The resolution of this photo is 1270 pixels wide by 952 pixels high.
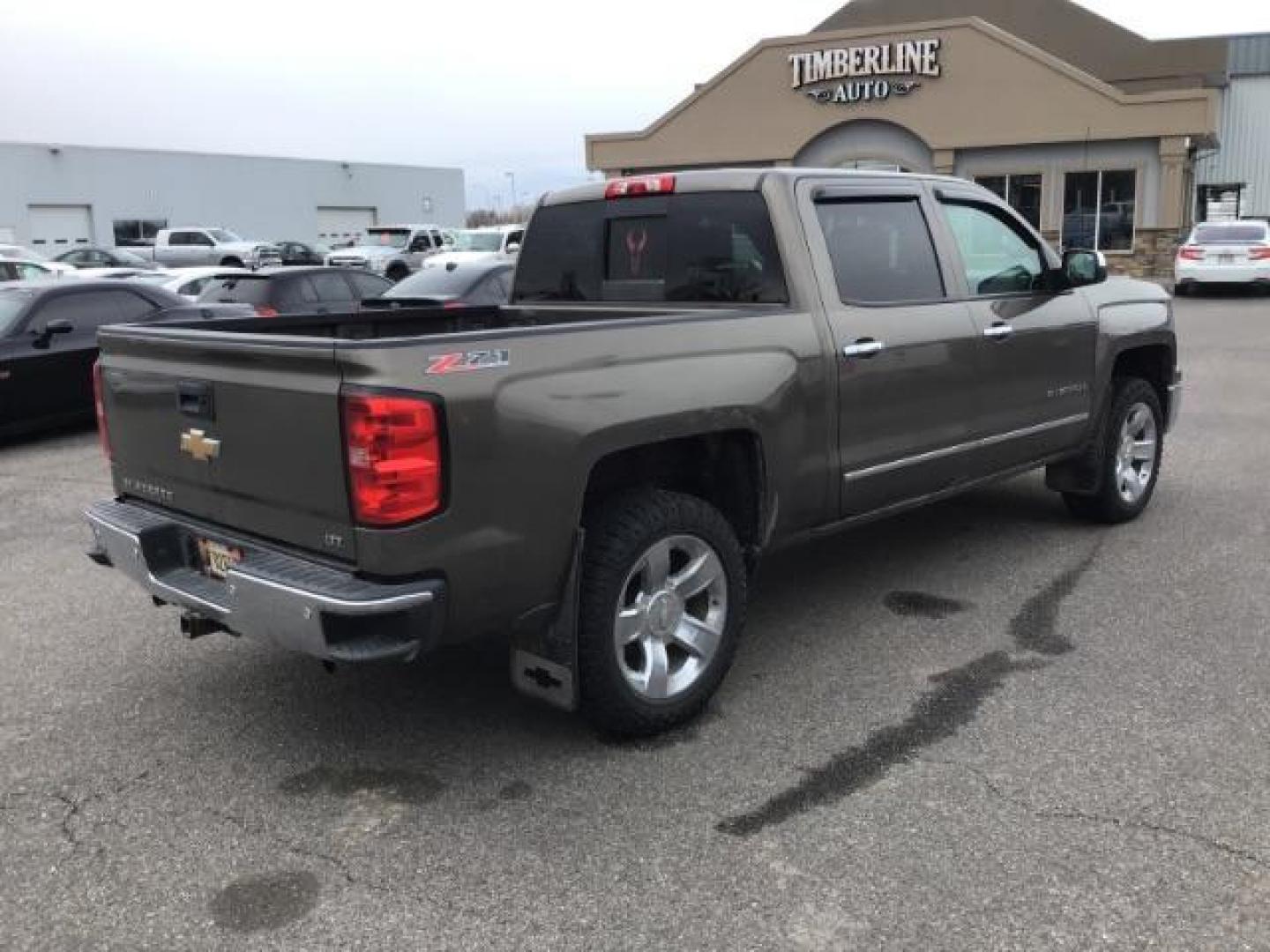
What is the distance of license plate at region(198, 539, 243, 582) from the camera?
371 cm

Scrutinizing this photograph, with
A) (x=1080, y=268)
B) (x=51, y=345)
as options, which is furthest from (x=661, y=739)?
(x=51, y=345)

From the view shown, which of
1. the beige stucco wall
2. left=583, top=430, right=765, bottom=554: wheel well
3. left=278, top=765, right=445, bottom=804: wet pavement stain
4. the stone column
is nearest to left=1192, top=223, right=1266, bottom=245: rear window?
the stone column

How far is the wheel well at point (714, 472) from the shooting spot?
161 inches

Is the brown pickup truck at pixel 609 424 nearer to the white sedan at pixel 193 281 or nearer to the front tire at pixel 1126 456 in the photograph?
the front tire at pixel 1126 456

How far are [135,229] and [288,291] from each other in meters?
39.0

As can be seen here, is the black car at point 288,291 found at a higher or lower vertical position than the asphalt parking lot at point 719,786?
higher

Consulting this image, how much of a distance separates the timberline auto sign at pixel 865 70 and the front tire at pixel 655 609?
94.5ft

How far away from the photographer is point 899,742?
3.95m

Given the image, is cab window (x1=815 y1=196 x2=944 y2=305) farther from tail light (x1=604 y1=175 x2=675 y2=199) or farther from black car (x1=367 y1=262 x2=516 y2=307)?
black car (x1=367 y1=262 x2=516 y2=307)

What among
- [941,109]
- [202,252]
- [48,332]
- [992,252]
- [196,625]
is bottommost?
[196,625]

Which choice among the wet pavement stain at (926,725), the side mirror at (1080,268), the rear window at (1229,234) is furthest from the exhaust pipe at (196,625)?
the rear window at (1229,234)

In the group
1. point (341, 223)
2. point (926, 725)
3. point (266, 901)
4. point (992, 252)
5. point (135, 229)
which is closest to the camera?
point (266, 901)

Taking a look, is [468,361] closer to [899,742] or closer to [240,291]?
[899,742]

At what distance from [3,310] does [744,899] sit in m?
10.0
